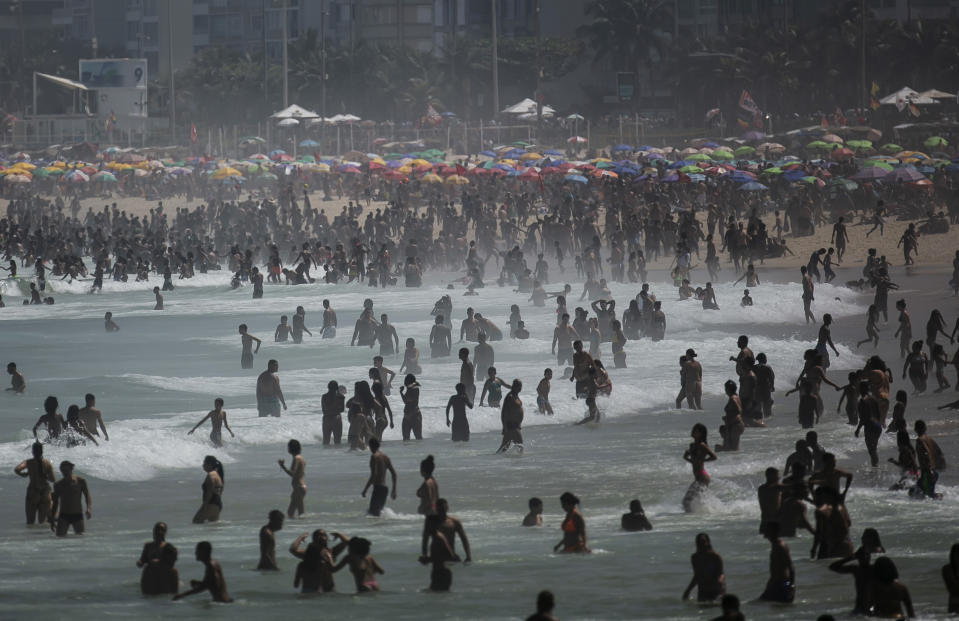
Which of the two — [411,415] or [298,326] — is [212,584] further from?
[298,326]

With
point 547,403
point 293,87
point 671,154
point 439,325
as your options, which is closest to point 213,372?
point 439,325

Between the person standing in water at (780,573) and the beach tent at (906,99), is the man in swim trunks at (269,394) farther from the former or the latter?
the beach tent at (906,99)

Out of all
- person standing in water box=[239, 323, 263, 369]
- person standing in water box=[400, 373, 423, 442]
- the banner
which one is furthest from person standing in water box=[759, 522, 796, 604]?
the banner

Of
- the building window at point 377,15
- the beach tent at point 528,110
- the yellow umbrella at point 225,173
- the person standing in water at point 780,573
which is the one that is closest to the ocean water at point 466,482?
the person standing in water at point 780,573

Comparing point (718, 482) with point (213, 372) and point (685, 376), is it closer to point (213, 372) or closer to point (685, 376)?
point (685, 376)

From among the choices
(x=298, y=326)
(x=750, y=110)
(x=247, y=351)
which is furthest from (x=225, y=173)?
(x=247, y=351)

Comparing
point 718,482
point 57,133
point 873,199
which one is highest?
point 57,133
